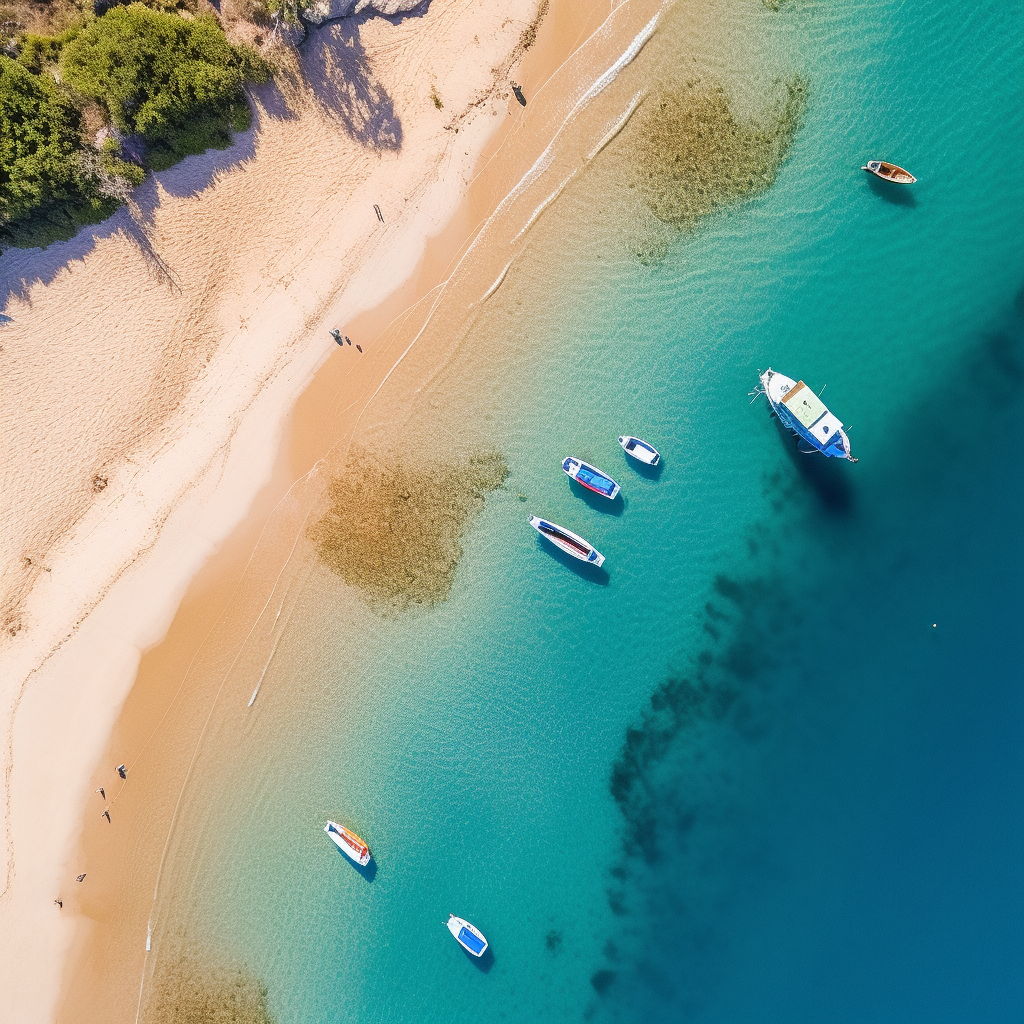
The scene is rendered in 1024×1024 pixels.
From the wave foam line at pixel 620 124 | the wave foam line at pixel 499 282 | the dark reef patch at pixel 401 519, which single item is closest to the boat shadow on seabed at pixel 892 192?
the wave foam line at pixel 620 124

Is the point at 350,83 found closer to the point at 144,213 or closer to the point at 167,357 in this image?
the point at 144,213

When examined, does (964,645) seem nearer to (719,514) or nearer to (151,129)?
(719,514)

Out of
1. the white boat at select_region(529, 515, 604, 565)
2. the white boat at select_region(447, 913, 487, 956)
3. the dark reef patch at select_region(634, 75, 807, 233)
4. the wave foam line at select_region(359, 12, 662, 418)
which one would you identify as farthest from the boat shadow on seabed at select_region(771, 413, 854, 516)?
the white boat at select_region(447, 913, 487, 956)

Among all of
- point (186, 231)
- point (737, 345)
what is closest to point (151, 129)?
point (186, 231)

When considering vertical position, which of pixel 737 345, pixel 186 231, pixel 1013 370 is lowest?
pixel 186 231

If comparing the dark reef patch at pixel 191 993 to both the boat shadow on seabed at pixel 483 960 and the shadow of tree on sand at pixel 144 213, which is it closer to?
the boat shadow on seabed at pixel 483 960

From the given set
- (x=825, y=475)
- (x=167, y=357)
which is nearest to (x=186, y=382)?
(x=167, y=357)
